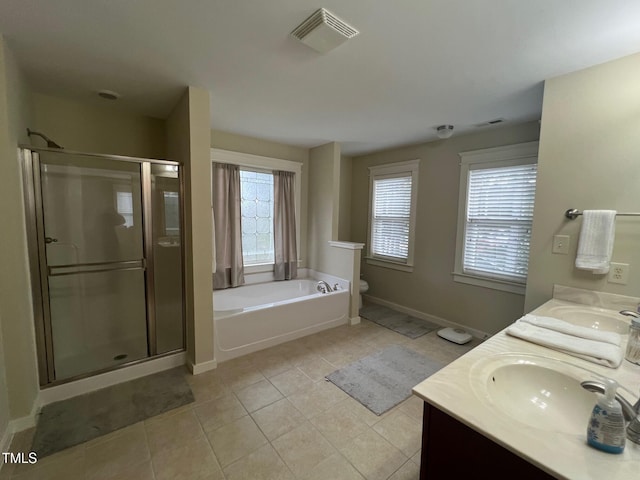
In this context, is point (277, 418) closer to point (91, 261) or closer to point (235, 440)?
point (235, 440)

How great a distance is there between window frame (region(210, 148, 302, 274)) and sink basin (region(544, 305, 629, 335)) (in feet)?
9.89

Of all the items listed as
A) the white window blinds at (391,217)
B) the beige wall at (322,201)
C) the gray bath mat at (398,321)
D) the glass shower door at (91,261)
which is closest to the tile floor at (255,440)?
→ the glass shower door at (91,261)

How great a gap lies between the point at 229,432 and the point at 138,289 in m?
1.51

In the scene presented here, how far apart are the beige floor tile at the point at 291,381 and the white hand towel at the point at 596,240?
2.10m

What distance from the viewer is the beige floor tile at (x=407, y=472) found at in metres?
1.48

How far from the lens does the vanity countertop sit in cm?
66

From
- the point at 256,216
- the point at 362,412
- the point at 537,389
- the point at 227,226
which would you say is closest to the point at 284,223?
the point at 256,216

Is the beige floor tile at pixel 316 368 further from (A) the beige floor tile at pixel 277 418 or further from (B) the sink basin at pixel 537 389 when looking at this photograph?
(B) the sink basin at pixel 537 389

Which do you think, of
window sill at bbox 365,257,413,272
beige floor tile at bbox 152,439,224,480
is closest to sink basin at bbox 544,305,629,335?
beige floor tile at bbox 152,439,224,480

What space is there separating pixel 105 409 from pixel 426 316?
343 centimetres

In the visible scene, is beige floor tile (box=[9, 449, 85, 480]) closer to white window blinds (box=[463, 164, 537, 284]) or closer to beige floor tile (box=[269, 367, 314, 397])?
beige floor tile (box=[269, 367, 314, 397])

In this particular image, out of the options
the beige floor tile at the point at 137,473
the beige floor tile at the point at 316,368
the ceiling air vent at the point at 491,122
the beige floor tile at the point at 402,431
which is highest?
the ceiling air vent at the point at 491,122

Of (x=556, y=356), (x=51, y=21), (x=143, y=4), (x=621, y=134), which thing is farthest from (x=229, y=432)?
(x=621, y=134)

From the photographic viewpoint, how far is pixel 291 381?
231 centimetres
